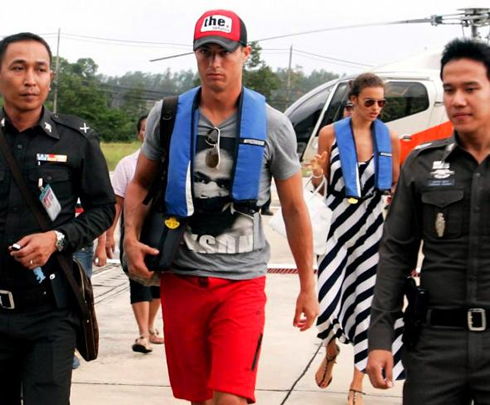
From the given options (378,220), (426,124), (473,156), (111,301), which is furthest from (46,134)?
(426,124)

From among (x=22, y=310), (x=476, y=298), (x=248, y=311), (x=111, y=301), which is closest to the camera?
(x=476, y=298)

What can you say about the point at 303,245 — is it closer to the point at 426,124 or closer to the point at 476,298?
the point at 476,298

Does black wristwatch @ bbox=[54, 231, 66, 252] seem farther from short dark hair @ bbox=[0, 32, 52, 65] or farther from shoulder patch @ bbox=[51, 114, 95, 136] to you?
short dark hair @ bbox=[0, 32, 52, 65]

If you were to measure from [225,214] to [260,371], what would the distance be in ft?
9.98

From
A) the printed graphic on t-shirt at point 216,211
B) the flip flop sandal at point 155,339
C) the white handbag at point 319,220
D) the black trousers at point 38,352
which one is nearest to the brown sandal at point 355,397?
the white handbag at point 319,220

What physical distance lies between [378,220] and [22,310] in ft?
9.67

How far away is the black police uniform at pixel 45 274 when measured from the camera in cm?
427

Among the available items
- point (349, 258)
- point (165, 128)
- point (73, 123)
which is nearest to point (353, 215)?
point (349, 258)

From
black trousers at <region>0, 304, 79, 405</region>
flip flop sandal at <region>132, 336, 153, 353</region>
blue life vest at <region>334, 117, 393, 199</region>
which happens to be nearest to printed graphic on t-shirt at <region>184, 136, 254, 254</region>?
black trousers at <region>0, 304, 79, 405</region>

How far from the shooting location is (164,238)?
4.64 meters

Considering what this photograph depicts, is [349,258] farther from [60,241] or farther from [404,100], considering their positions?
[404,100]

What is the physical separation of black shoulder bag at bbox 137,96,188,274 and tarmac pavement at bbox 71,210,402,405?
7.03ft

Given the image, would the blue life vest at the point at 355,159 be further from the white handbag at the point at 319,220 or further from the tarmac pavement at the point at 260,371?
the tarmac pavement at the point at 260,371

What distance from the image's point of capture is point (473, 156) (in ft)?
12.0
